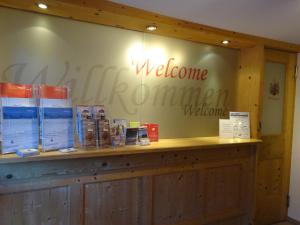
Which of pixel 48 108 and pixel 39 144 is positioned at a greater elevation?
pixel 48 108

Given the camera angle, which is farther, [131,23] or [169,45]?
[169,45]

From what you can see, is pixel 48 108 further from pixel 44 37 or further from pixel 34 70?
pixel 44 37

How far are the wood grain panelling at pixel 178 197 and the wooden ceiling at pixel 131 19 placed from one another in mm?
1401

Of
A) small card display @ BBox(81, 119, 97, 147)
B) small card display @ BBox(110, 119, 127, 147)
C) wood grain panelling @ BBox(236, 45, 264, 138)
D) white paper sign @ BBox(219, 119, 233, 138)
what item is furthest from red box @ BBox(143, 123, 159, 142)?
wood grain panelling @ BBox(236, 45, 264, 138)

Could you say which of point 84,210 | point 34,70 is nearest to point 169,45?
point 34,70

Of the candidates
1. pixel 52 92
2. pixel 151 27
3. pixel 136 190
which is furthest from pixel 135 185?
pixel 151 27

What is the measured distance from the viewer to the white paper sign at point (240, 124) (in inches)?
117

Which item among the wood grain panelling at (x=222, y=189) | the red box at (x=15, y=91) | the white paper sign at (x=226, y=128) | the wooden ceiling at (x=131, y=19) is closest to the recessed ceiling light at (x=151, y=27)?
the wooden ceiling at (x=131, y=19)

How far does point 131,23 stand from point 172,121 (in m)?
1.11

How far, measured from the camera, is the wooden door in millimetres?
3207

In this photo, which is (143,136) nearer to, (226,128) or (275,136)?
(226,128)

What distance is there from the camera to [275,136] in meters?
3.31

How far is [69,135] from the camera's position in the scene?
2002 mm

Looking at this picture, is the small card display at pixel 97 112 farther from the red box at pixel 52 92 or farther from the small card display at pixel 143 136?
the small card display at pixel 143 136
